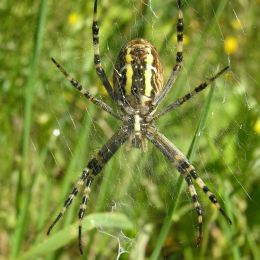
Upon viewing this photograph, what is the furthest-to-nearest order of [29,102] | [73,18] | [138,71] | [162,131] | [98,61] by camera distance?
1. [73,18]
2. [29,102]
3. [162,131]
4. [98,61]
5. [138,71]

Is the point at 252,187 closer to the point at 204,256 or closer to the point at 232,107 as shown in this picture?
the point at 204,256

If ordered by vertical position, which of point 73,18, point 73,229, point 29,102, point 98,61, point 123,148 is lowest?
→ point 73,229

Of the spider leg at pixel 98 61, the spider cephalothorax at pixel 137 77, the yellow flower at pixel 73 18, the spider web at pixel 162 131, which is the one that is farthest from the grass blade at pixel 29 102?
the yellow flower at pixel 73 18

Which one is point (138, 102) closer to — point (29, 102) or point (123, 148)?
point (123, 148)

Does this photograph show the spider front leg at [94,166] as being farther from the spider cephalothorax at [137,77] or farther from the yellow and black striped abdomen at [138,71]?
the yellow and black striped abdomen at [138,71]

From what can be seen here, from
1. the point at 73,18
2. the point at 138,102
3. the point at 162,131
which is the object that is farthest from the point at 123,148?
the point at 73,18
